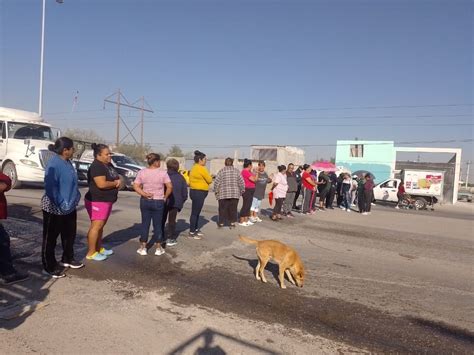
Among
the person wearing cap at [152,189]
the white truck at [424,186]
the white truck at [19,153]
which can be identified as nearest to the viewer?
the person wearing cap at [152,189]

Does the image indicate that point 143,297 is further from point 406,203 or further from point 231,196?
point 406,203

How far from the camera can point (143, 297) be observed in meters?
4.64

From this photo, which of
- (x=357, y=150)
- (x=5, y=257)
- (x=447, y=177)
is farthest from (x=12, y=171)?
(x=357, y=150)

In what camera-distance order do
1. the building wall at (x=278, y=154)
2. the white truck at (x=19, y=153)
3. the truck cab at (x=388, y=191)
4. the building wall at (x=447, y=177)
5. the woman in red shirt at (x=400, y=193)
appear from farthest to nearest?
the building wall at (x=278, y=154) < the building wall at (x=447, y=177) < the truck cab at (x=388, y=191) < the woman in red shirt at (x=400, y=193) < the white truck at (x=19, y=153)

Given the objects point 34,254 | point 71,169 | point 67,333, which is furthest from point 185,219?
point 67,333

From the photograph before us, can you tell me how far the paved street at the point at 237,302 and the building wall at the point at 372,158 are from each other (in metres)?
37.1

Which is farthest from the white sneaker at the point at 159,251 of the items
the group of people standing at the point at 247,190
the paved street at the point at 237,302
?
the group of people standing at the point at 247,190

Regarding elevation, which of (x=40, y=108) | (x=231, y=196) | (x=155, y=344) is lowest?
(x=155, y=344)

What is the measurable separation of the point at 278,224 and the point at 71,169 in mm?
6746

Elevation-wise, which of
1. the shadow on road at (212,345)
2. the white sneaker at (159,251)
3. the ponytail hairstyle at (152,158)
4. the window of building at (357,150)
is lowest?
the shadow on road at (212,345)

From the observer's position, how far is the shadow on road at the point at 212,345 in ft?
11.3

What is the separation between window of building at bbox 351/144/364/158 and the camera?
4612 centimetres

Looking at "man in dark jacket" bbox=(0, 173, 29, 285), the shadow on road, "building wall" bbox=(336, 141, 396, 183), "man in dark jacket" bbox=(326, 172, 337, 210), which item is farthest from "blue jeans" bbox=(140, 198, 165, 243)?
"building wall" bbox=(336, 141, 396, 183)

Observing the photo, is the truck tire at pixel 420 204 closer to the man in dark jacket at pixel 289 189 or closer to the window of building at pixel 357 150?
the man in dark jacket at pixel 289 189
